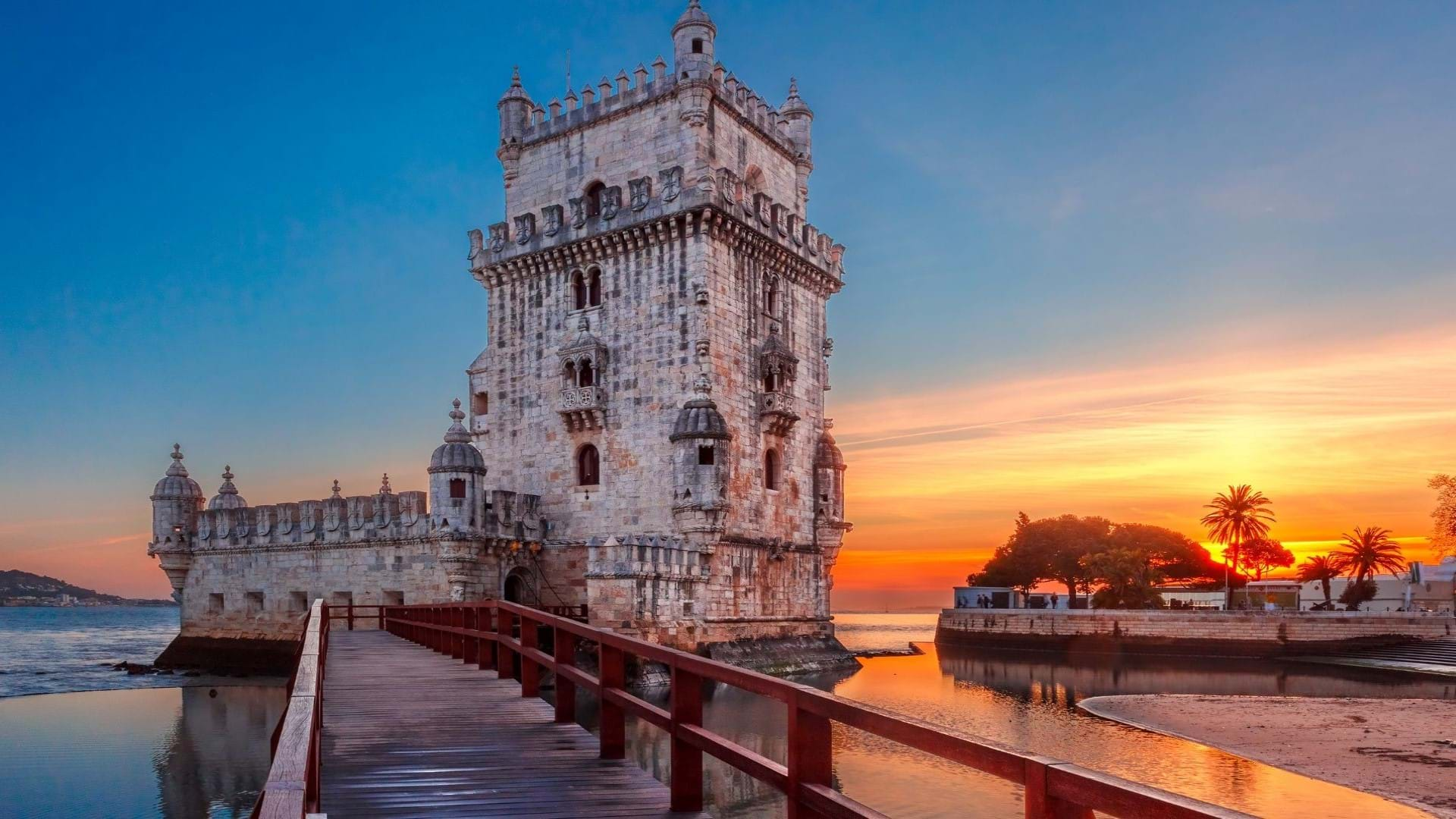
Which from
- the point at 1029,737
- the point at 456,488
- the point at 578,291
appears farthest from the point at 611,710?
the point at 578,291

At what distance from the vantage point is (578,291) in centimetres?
3659

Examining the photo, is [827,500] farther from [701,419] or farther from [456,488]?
[456,488]

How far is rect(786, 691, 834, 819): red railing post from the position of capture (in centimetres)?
579

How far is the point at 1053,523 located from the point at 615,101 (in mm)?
48471

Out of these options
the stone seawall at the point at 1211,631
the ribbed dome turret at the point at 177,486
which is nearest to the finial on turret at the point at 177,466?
the ribbed dome turret at the point at 177,486

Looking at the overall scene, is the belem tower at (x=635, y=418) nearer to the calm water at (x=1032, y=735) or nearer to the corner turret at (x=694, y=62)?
the corner turret at (x=694, y=62)

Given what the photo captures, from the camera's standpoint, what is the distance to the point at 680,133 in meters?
34.8

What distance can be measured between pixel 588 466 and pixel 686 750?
2851 cm

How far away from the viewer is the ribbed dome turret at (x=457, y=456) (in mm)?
32844

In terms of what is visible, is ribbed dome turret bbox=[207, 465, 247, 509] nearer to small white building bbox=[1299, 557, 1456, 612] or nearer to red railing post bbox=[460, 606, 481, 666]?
red railing post bbox=[460, 606, 481, 666]

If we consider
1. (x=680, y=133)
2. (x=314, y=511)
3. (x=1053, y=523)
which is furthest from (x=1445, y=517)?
(x=314, y=511)

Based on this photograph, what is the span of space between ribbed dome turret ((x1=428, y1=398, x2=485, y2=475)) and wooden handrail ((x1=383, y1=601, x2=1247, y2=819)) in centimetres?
1991

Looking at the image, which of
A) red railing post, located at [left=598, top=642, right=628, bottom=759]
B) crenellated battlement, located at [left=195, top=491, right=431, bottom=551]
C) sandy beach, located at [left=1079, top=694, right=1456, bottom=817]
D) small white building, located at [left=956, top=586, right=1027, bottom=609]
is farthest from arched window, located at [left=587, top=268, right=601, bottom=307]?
small white building, located at [left=956, top=586, right=1027, bottom=609]

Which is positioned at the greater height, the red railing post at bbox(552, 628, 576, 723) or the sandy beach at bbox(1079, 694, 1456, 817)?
the red railing post at bbox(552, 628, 576, 723)
